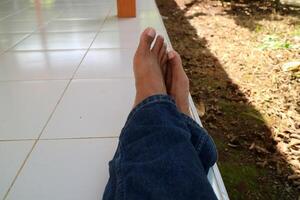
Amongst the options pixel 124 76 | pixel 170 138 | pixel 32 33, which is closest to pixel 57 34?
pixel 32 33

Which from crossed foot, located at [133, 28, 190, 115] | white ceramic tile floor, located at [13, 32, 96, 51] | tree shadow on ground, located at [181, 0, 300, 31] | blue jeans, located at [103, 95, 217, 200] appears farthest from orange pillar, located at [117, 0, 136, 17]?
blue jeans, located at [103, 95, 217, 200]

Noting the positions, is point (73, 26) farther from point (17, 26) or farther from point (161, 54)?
point (161, 54)

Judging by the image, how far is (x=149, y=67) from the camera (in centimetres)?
119

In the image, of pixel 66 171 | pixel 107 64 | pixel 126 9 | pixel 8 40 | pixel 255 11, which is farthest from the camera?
pixel 255 11

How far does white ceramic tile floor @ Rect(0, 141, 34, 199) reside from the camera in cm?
97

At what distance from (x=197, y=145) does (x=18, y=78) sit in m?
1.19

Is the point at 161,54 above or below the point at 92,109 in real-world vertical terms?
above

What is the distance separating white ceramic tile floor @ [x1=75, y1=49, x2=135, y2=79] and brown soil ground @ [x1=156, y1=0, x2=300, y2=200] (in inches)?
21.0

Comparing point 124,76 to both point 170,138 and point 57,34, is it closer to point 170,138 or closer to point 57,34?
point 170,138

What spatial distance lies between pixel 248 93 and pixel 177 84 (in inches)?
43.7

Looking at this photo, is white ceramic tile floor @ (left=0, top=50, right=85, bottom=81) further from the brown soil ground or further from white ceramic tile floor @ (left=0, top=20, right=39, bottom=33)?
the brown soil ground

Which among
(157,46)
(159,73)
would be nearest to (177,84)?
(159,73)

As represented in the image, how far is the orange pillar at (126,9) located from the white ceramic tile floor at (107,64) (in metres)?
1.05

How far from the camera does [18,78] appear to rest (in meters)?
1.72
